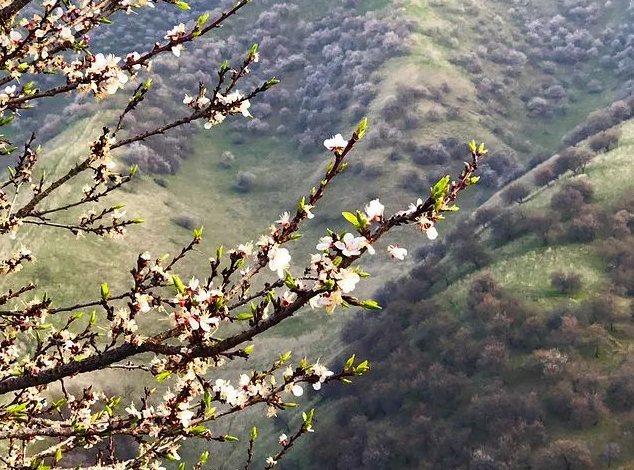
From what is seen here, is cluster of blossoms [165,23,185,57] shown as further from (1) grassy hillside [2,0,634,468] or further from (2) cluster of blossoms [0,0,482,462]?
(1) grassy hillside [2,0,634,468]

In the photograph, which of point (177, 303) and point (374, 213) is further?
point (177, 303)

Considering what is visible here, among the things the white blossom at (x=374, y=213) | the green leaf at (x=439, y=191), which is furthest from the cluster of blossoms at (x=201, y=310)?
the green leaf at (x=439, y=191)

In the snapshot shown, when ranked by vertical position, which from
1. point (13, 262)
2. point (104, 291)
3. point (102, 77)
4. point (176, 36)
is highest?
point (176, 36)

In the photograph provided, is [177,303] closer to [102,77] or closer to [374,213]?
[374,213]

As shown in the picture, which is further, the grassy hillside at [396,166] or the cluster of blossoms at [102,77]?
the grassy hillside at [396,166]

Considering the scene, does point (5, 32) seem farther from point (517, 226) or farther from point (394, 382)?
point (517, 226)

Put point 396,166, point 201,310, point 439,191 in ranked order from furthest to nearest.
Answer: point 396,166, point 201,310, point 439,191

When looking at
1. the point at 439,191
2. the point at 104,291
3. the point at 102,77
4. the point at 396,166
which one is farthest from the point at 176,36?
the point at 396,166

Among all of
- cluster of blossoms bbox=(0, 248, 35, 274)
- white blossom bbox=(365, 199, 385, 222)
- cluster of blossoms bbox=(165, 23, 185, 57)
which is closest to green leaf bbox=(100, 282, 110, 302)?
white blossom bbox=(365, 199, 385, 222)

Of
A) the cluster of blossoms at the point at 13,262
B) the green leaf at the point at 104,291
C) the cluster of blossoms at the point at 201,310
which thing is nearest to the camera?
the cluster of blossoms at the point at 201,310

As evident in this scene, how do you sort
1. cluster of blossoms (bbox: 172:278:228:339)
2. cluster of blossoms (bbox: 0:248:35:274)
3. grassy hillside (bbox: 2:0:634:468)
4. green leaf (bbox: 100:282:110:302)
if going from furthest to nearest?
grassy hillside (bbox: 2:0:634:468)
cluster of blossoms (bbox: 0:248:35:274)
green leaf (bbox: 100:282:110:302)
cluster of blossoms (bbox: 172:278:228:339)

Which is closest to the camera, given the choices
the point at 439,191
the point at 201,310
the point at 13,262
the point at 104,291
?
the point at 439,191

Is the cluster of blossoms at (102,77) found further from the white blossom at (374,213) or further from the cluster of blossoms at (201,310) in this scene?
the white blossom at (374,213)

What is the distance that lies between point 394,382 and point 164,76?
201ft
